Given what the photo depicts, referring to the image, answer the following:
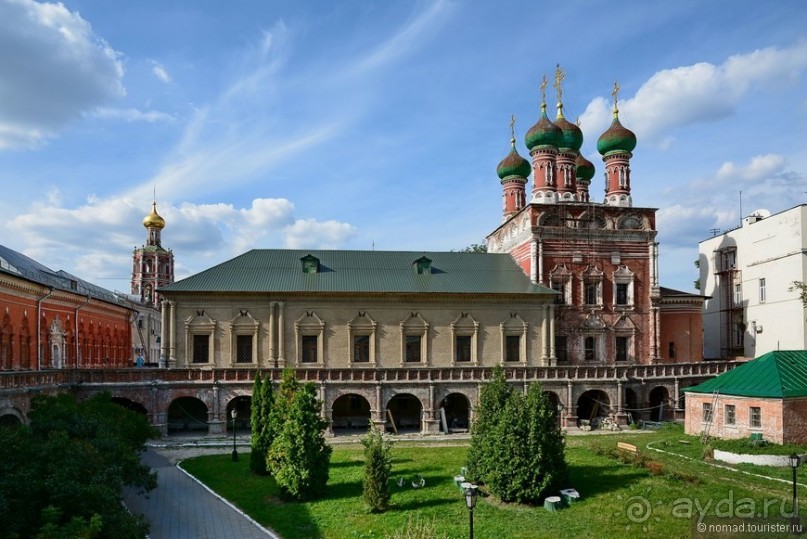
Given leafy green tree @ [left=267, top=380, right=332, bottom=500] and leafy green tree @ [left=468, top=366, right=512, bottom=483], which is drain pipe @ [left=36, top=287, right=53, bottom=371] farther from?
leafy green tree @ [left=468, top=366, right=512, bottom=483]

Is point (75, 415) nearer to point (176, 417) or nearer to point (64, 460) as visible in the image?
point (64, 460)

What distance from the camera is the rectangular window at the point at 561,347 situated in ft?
132

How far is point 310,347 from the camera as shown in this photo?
37125mm

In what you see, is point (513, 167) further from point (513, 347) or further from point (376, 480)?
point (376, 480)

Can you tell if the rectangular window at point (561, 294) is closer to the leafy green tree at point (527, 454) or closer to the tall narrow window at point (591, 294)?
the tall narrow window at point (591, 294)

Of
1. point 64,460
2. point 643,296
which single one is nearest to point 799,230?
point 643,296

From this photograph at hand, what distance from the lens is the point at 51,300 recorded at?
3469 cm

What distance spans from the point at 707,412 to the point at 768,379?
3.20m

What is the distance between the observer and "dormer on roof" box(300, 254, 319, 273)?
38.8 metres

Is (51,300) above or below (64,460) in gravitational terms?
above

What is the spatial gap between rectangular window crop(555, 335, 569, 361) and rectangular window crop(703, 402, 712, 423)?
35.8ft

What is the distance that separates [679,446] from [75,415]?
75.1ft

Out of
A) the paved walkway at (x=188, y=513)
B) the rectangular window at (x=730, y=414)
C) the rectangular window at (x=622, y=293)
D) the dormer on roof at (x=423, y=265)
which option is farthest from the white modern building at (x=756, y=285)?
the paved walkway at (x=188, y=513)

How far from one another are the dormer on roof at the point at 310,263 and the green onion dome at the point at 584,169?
21990mm
